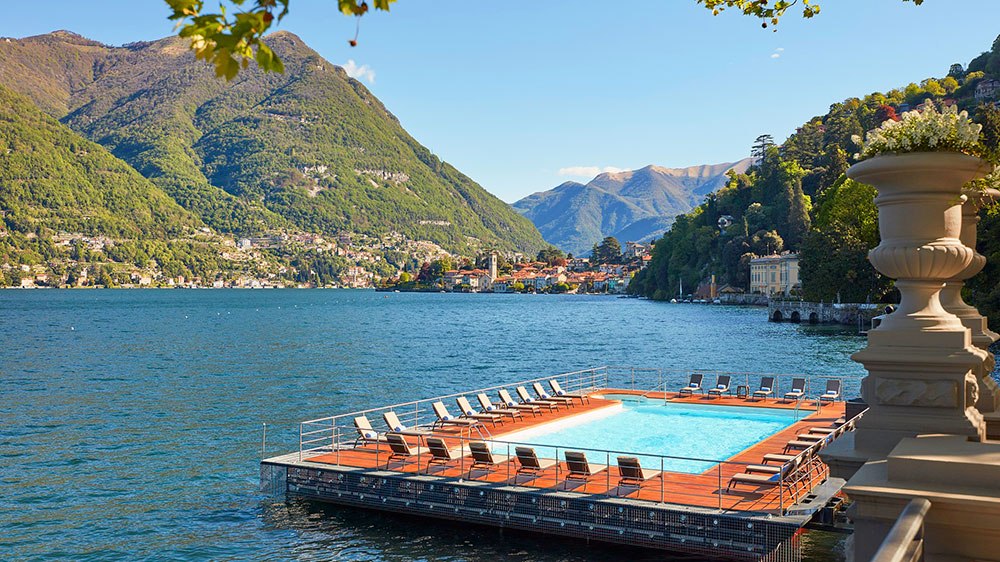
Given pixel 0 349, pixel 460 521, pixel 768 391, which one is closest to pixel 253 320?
pixel 0 349

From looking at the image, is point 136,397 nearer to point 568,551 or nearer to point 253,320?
point 568,551

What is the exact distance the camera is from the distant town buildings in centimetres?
11494

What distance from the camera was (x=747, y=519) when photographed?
39.7 feet

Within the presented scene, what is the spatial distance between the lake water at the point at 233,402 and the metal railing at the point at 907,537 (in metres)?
9.72

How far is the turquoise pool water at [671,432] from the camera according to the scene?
715 inches

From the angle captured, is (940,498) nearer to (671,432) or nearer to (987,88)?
(671,432)

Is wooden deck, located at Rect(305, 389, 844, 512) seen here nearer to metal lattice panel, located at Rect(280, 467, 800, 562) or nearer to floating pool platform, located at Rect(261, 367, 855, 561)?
floating pool platform, located at Rect(261, 367, 855, 561)

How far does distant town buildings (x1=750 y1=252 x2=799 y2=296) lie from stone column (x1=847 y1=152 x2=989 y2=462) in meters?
109

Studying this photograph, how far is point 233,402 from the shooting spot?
35.1 m

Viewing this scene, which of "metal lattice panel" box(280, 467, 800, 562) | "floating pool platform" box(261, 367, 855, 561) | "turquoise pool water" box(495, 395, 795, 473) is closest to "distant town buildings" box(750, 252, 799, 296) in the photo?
"turquoise pool water" box(495, 395, 795, 473)

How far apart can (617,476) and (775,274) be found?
375 feet

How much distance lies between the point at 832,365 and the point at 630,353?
1800 cm

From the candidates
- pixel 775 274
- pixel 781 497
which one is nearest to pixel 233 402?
pixel 781 497

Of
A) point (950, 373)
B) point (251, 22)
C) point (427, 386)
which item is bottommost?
point (427, 386)
